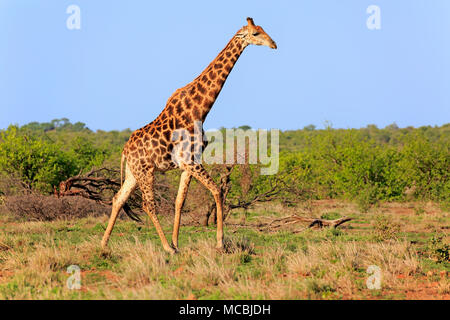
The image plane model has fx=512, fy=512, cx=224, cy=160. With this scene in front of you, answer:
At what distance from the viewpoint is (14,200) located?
20125mm

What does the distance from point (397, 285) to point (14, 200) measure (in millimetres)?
16080

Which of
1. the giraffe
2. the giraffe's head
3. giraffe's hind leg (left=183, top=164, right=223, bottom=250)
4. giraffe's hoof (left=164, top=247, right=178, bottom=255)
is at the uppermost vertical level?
the giraffe's head

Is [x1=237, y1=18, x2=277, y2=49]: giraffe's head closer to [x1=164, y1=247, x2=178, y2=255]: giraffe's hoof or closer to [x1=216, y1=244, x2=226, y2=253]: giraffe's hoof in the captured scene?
[x1=216, y1=244, x2=226, y2=253]: giraffe's hoof

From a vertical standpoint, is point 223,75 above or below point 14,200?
above

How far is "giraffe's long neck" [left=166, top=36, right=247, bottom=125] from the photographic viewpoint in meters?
10.7

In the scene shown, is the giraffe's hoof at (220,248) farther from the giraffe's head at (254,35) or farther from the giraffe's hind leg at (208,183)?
the giraffe's head at (254,35)

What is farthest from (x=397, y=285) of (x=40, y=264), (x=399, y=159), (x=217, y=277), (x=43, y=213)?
(x=399, y=159)

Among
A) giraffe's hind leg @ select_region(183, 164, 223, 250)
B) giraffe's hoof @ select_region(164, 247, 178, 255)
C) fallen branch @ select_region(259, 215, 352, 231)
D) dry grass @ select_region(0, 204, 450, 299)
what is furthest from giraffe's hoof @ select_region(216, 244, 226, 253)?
fallen branch @ select_region(259, 215, 352, 231)

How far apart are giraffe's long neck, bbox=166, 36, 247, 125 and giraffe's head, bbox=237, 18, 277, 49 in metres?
0.15

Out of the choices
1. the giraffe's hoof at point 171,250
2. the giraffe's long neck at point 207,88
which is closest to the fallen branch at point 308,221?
the giraffe's hoof at point 171,250

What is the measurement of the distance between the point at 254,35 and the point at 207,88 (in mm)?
1454

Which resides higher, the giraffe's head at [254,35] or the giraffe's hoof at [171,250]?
the giraffe's head at [254,35]

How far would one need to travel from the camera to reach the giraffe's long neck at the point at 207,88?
35.0ft

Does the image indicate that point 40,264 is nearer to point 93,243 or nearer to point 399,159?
point 93,243
